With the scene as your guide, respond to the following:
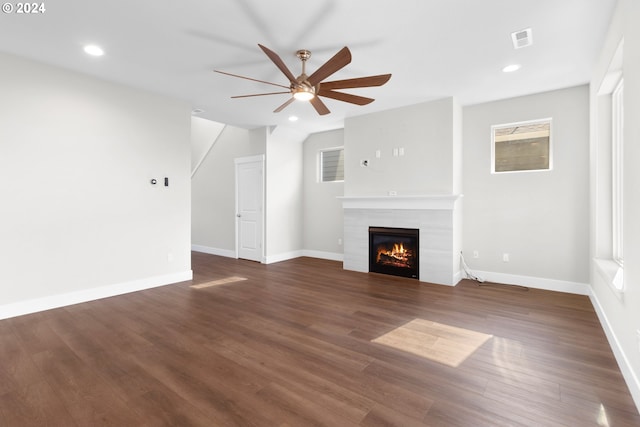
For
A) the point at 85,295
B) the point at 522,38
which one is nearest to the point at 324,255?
the point at 85,295

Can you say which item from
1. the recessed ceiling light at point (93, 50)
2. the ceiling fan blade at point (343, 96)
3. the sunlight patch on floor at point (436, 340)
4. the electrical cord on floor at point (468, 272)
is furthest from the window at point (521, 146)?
the recessed ceiling light at point (93, 50)

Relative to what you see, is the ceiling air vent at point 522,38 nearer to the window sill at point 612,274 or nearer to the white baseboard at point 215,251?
the window sill at point 612,274

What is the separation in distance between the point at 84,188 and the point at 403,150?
15.0 ft

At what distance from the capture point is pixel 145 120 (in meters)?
4.40

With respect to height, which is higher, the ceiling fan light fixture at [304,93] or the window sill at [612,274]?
the ceiling fan light fixture at [304,93]

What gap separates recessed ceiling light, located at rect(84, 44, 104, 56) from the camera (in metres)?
3.12

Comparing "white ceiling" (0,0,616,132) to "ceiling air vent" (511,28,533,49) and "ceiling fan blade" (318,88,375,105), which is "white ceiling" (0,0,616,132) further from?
"ceiling fan blade" (318,88,375,105)

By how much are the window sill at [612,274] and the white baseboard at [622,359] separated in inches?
15.7

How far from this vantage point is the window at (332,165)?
666 centimetres

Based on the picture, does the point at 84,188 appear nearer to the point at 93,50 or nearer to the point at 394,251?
the point at 93,50

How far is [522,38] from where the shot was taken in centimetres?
295

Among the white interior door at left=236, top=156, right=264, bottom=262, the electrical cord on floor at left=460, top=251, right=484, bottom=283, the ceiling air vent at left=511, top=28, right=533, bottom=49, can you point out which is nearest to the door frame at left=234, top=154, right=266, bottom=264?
the white interior door at left=236, top=156, right=264, bottom=262

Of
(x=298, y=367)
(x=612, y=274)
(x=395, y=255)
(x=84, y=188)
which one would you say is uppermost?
(x=84, y=188)

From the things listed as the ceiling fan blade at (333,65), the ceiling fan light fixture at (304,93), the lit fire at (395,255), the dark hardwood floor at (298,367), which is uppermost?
the ceiling fan blade at (333,65)
